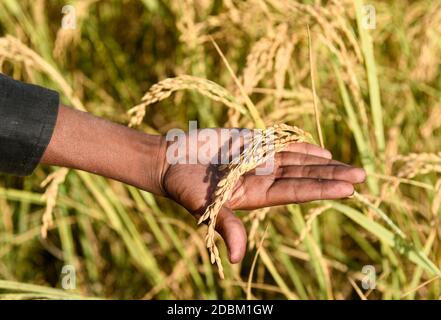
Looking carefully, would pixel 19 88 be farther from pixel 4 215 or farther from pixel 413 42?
pixel 413 42

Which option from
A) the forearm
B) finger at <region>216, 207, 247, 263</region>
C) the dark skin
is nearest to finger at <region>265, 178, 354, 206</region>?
the dark skin

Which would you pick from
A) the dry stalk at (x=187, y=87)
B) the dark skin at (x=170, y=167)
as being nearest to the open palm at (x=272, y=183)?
the dark skin at (x=170, y=167)

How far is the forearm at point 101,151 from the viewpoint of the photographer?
4.92 feet

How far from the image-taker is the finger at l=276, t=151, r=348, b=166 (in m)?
1.43

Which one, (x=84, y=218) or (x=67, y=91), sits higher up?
(x=67, y=91)

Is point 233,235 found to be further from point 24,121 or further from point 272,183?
point 24,121

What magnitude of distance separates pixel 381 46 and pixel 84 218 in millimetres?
973

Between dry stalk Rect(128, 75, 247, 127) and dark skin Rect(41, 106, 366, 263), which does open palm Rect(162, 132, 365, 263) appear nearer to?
dark skin Rect(41, 106, 366, 263)

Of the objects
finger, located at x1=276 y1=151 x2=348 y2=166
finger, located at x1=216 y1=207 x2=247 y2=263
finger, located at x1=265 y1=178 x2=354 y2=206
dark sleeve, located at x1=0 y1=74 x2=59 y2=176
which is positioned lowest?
finger, located at x1=216 y1=207 x2=247 y2=263

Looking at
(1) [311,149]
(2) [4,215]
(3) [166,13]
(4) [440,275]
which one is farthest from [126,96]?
(4) [440,275]

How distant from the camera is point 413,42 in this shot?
2197 millimetres

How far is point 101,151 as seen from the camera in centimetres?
150

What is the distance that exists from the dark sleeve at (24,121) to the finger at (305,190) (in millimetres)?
413

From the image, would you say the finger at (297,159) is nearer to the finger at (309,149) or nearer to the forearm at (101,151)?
the finger at (309,149)
